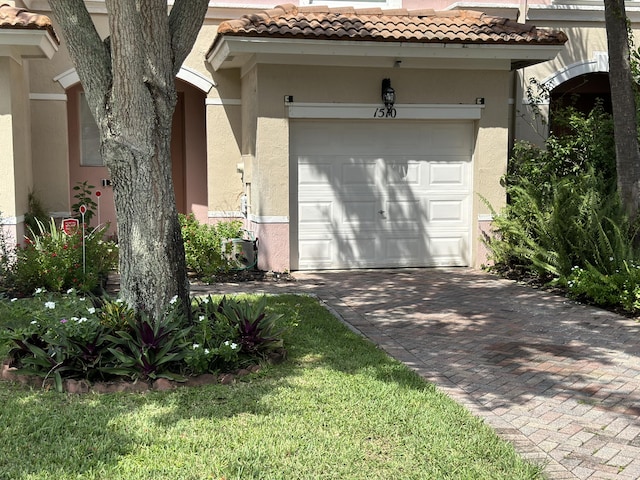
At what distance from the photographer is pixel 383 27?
1115 cm

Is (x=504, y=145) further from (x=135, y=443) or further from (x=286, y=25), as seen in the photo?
(x=135, y=443)

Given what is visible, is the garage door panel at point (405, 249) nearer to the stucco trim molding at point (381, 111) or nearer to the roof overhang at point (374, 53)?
the stucco trim molding at point (381, 111)

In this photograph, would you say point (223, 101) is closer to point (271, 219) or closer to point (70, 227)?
point (271, 219)

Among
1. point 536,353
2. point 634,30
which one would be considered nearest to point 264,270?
point 536,353

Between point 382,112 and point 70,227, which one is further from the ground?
point 382,112

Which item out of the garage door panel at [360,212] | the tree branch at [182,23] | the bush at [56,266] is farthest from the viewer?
the garage door panel at [360,212]

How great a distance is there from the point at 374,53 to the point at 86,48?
5.85 m

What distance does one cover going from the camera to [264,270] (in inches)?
456

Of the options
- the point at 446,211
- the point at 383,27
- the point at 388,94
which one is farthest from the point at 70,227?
the point at 446,211

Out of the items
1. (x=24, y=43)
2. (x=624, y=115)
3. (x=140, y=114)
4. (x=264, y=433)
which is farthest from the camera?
(x=24, y=43)

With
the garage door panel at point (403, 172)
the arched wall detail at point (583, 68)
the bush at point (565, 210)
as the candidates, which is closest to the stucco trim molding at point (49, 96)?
the garage door panel at point (403, 172)

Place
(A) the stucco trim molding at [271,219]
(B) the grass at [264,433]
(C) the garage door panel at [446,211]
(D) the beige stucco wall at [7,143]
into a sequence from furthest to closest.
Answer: (C) the garage door panel at [446,211] < (A) the stucco trim molding at [271,219] < (D) the beige stucco wall at [7,143] < (B) the grass at [264,433]

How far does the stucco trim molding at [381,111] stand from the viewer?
11539mm

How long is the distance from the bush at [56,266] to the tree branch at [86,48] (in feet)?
13.0
